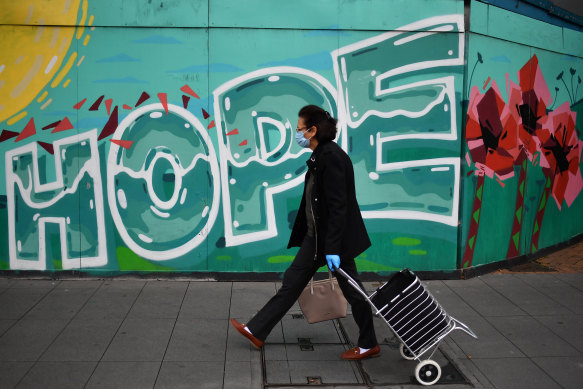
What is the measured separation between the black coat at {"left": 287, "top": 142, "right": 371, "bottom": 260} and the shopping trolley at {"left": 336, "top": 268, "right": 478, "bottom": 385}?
0.44 m

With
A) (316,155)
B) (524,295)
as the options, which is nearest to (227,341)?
(316,155)

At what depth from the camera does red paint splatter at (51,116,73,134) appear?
6.69 m

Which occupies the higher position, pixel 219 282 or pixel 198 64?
pixel 198 64

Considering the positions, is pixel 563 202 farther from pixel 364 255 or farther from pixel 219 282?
pixel 219 282

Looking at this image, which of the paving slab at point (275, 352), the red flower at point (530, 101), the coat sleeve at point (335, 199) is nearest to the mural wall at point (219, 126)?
the red flower at point (530, 101)

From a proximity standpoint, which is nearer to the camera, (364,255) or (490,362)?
(490,362)

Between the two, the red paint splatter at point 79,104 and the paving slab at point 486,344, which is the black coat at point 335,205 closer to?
the paving slab at point 486,344

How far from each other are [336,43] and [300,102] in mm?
769

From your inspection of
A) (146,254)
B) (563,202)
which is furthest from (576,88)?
(146,254)

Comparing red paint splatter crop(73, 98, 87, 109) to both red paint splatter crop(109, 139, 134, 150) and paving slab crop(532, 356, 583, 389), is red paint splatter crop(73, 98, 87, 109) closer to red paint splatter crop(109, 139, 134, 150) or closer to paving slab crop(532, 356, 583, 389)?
red paint splatter crop(109, 139, 134, 150)

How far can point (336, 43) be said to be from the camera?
6.75 m

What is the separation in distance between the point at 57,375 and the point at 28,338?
0.88 m

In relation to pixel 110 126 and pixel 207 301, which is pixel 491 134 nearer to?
pixel 207 301

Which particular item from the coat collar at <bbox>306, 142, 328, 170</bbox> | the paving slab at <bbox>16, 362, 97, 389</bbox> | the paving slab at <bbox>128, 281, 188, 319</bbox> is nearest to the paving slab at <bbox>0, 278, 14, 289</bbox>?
the paving slab at <bbox>128, 281, 188, 319</bbox>
